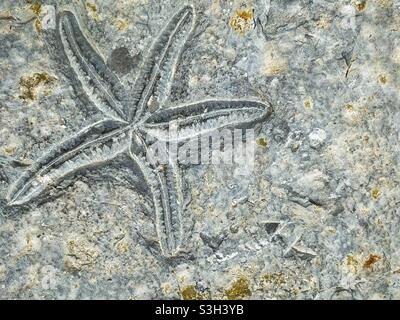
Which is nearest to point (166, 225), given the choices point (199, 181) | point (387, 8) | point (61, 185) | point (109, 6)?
point (199, 181)

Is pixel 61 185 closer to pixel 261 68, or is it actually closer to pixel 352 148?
pixel 261 68

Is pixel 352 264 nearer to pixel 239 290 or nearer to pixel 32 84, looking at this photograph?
pixel 239 290

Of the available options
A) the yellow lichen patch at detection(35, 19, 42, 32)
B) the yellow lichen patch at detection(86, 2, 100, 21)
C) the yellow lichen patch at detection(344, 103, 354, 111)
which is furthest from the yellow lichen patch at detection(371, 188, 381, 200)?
the yellow lichen patch at detection(35, 19, 42, 32)

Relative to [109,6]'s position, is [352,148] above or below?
below

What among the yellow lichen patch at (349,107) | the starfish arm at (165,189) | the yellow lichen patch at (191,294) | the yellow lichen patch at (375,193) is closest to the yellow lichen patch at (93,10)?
the starfish arm at (165,189)

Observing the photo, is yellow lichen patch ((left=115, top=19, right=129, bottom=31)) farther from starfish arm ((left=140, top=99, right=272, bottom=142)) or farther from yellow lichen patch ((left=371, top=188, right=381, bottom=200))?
yellow lichen patch ((left=371, top=188, right=381, bottom=200))
